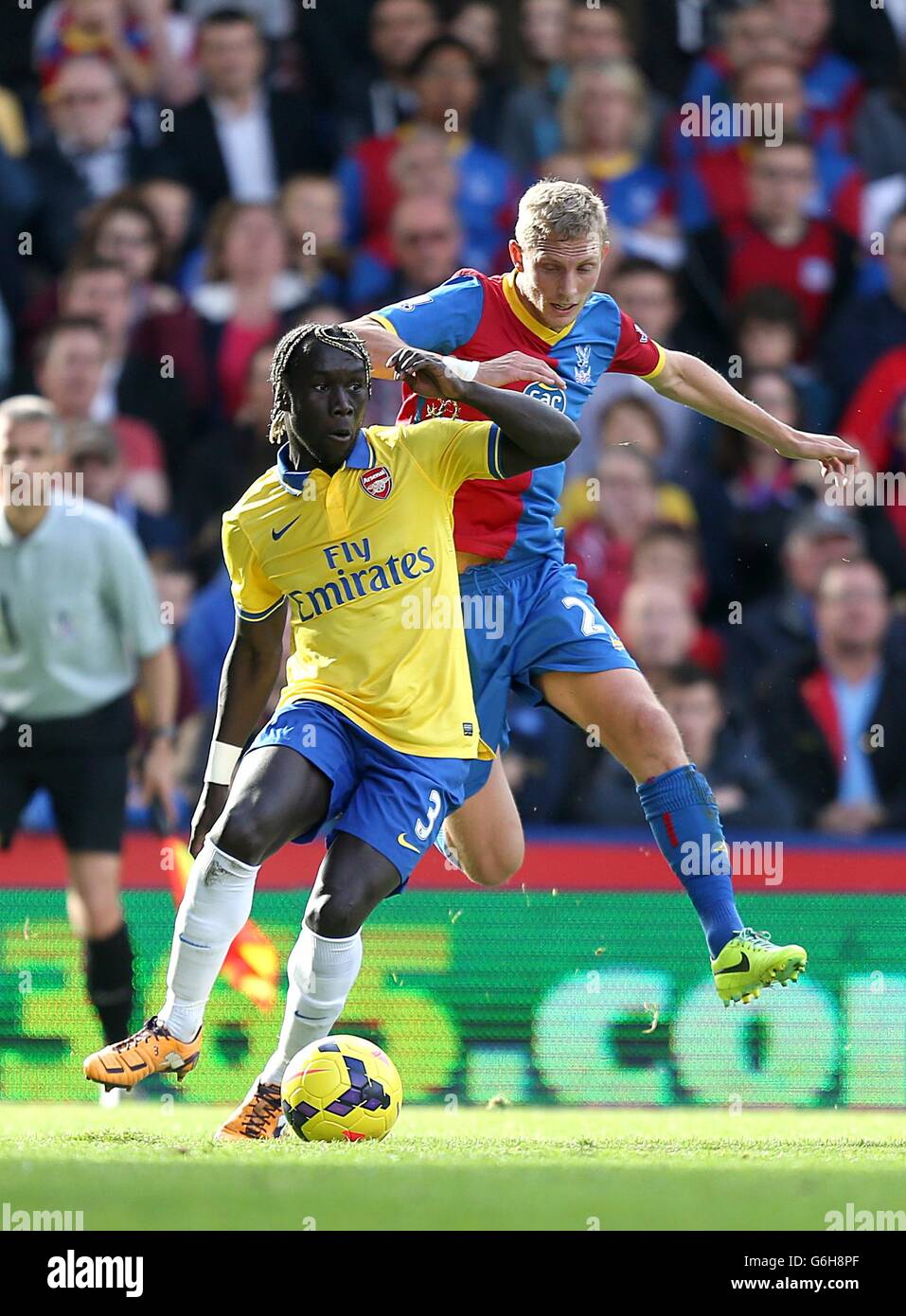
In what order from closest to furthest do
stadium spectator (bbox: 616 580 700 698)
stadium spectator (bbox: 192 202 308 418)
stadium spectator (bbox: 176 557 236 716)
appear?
stadium spectator (bbox: 616 580 700 698), stadium spectator (bbox: 176 557 236 716), stadium spectator (bbox: 192 202 308 418)

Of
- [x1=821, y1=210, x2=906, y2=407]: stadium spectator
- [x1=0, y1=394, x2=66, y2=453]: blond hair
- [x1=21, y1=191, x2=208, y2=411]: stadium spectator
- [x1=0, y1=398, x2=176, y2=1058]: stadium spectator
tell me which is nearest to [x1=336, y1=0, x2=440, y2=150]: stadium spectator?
[x1=21, y1=191, x2=208, y2=411]: stadium spectator

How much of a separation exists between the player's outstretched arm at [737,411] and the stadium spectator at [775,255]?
4893 mm

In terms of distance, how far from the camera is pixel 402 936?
8.94 m

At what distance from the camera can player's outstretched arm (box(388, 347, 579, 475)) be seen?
18.8 ft

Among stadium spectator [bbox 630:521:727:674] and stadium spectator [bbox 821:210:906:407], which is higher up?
stadium spectator [bbox 821:210:906:407]

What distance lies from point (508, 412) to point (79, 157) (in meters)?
7.37

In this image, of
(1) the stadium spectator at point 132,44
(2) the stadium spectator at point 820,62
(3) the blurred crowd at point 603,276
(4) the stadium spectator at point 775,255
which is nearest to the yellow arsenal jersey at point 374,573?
(3) the blurred crowd at point 603,276

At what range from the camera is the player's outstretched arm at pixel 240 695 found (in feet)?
20.3

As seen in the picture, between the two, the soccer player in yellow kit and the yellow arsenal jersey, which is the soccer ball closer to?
the soccer player in yellow kit

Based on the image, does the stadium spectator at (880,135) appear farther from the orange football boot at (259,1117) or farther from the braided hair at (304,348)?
the orange football boot at (259,1117)

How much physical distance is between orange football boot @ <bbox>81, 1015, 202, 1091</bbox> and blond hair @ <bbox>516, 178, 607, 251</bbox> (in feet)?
8.18

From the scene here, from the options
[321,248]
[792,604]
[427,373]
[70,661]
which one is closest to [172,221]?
[321,248]

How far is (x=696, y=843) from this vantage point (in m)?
6.47
